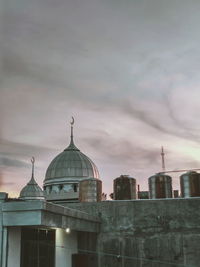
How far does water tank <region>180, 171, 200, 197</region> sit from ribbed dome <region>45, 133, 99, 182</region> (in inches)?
1064

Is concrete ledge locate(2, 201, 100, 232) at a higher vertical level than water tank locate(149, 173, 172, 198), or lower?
lower

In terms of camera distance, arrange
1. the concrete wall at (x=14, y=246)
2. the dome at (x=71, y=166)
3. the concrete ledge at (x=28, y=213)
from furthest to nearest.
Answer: the dome at (x=71, y=166), the concrete wall at (x=14, y=246), the concrete ledge at (x=28, y=213)

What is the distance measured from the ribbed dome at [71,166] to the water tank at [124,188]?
85.5 feet

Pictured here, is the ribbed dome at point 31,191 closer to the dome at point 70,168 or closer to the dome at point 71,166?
the dome at point 70,168

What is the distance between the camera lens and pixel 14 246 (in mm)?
13047

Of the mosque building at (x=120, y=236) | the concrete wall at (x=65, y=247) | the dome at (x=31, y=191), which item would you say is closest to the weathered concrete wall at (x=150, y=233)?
the mosque building at (x=120, y=236)

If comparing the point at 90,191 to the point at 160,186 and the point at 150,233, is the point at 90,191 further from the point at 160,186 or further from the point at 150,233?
the point at 150,233

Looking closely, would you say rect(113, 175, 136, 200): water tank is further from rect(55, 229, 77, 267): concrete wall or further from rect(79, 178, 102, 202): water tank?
rect(55, 229, 77, 267): concrete wall

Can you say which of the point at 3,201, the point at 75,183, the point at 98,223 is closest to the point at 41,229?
the point at 3,201

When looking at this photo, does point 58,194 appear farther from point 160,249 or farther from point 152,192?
point 160,249

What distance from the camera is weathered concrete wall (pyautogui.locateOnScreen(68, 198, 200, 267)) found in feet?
55.9

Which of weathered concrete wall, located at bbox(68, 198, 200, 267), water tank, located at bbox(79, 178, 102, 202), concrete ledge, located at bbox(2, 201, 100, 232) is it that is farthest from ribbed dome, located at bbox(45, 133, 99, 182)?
concrete ledge, located at bbox(2, 201, 100, 232)

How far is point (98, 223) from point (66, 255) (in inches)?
89.9

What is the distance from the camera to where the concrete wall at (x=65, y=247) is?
16.0m
